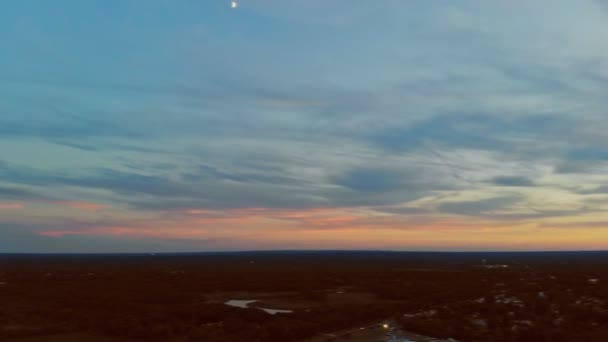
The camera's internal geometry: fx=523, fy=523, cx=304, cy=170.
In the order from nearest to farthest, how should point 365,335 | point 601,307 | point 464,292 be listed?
1. point 365,335
2. point 601,307
3. point 464,292

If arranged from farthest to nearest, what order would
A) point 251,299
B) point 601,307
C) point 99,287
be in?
point 99,287 → point 251,299 → point 601,307

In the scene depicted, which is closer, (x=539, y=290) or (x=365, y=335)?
(x=365, y=335)

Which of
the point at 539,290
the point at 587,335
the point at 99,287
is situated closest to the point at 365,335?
the point at 587,335

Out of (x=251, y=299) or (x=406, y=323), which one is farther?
(x=251, y=299)

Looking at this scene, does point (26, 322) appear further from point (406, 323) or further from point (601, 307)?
point (601, 307)

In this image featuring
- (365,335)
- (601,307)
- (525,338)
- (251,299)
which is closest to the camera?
(525,338)

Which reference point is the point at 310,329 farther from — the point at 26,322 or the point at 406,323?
the point at 26,322

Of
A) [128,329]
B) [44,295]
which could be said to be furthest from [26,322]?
[44,295]

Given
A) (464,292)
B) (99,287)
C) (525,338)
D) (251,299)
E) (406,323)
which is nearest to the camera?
(525,338)
